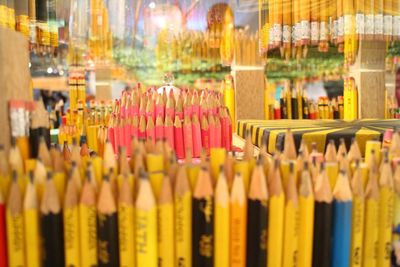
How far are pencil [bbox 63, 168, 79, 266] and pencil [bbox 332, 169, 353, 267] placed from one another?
2.13 feet

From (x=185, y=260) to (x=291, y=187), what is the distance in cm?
33

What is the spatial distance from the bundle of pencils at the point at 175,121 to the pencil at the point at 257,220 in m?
0.87

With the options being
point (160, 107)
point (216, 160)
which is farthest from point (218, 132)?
point (216, 160)

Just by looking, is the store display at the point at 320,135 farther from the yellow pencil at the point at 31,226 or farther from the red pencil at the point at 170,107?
the yellow pencil at the point at 31,226

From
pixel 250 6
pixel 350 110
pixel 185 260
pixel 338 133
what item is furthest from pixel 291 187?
pixel 250 6

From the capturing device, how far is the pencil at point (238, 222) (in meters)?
1.12

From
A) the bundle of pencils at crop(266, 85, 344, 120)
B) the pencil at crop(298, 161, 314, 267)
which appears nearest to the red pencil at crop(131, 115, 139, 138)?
the pencil at crop(298, 161, 314, 267)

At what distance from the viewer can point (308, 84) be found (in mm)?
7262

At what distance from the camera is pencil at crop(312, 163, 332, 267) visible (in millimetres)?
1149

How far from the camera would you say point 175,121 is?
6.75ft

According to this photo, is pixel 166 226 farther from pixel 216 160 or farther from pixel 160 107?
pixel 160 107

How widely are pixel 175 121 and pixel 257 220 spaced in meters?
0.99

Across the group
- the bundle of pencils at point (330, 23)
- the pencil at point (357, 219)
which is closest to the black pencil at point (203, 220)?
the pencil at point (357, 219)

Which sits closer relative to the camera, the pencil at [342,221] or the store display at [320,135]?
the pencil at [342,221]
